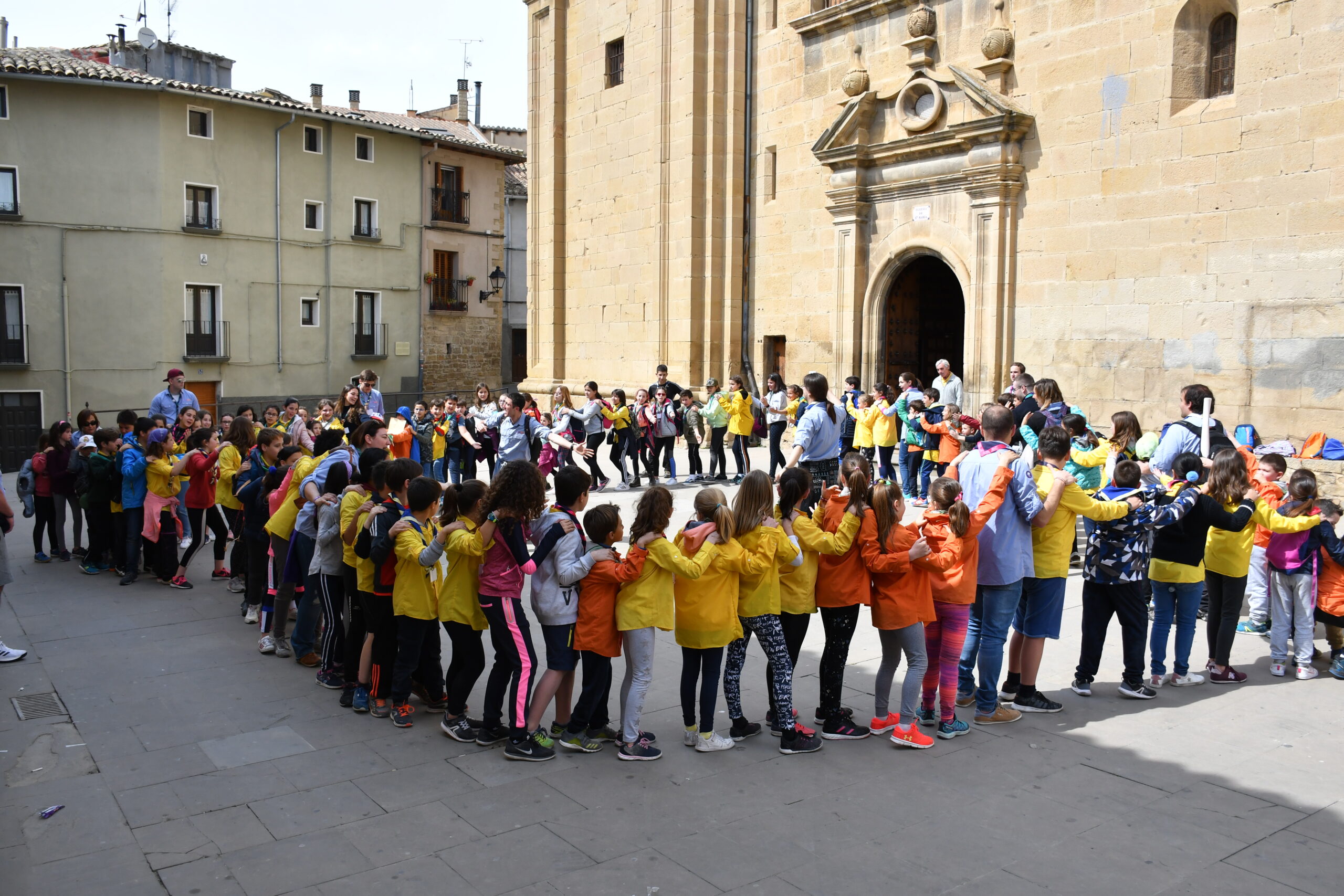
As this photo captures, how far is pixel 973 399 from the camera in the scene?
547 inches

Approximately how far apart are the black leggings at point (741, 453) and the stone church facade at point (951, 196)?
2.50 meters

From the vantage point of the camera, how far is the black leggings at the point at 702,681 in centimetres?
532

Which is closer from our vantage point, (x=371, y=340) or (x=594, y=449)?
(x=594, y=449)

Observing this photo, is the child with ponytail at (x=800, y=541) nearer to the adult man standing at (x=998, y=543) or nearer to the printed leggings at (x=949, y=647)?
the printed leggings at (x=949, y=647)

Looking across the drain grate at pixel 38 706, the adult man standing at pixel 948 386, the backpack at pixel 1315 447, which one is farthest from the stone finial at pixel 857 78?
the drain grate at pixel 38 706

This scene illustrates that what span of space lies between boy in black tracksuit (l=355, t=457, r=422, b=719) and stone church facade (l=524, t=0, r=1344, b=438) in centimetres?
949

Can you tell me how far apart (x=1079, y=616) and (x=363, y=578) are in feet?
18.3

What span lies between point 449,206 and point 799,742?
30213 millimetres

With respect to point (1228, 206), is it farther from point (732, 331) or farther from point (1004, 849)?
point (1004, 849)


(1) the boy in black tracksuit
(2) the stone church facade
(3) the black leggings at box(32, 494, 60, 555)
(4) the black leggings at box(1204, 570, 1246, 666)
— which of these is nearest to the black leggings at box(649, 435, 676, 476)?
(2) the stone church facade

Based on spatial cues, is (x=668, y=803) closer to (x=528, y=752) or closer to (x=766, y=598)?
(x=528, y=752)

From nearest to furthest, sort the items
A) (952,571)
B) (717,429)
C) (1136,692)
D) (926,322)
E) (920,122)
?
(952,571)
(1136,692)
(920,122)
(717,429)
(926,322)

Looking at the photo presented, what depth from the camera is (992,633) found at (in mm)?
5781

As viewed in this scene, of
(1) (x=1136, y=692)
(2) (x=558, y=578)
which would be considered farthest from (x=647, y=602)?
(1) (x=1136, y=692)
